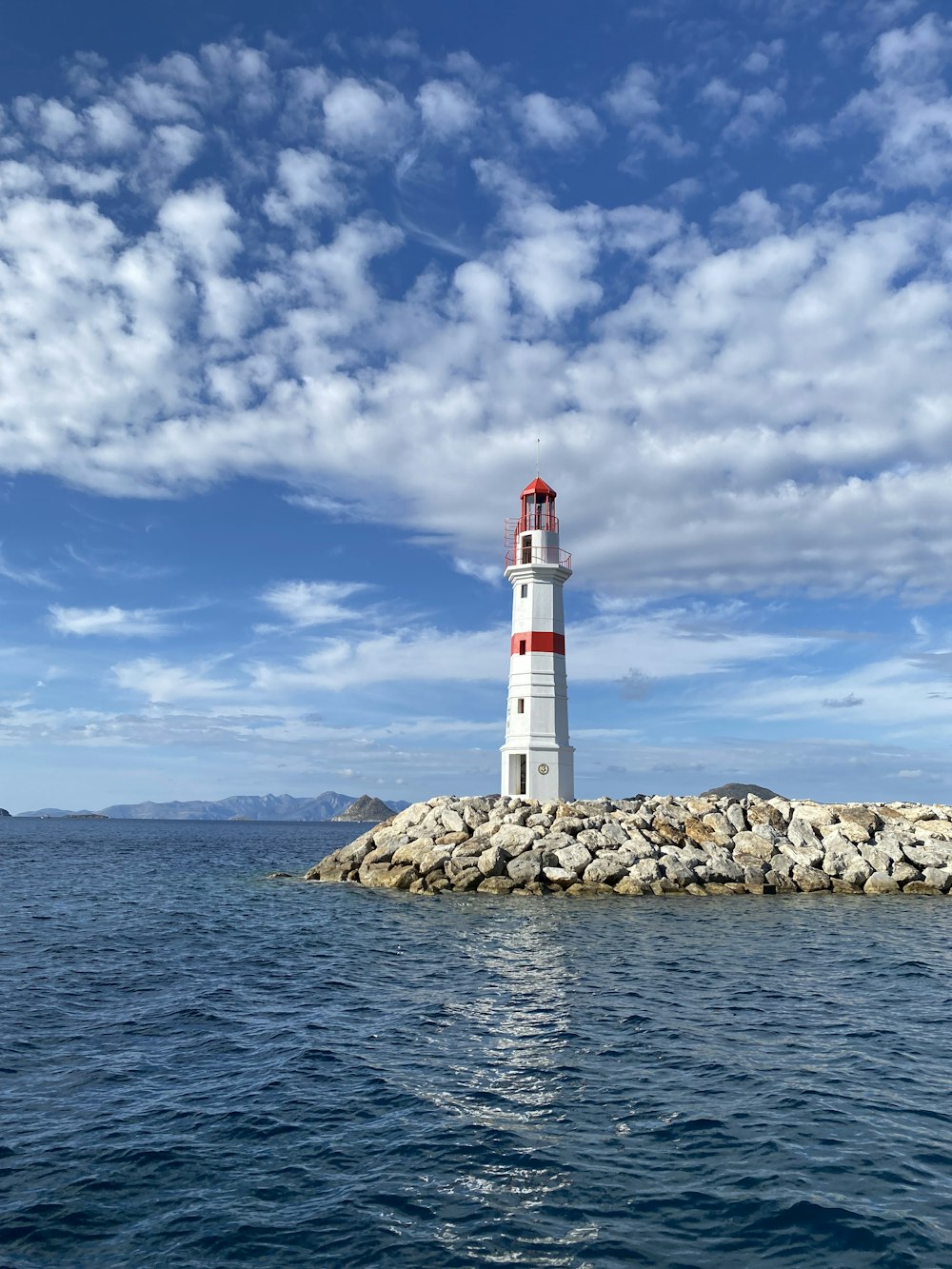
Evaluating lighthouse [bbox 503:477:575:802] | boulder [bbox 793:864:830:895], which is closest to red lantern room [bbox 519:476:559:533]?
lighthouse [bbox 503:477:575:802]

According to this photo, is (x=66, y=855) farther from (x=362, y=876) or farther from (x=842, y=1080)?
(x=842, y=1080)

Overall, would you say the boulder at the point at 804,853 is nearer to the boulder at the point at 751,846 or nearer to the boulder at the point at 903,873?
Result: the boulder at the point at 751,846

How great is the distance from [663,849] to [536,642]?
11447 millimetres

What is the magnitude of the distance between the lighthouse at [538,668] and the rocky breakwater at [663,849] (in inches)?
77.4

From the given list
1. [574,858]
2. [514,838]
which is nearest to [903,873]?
[574,858]

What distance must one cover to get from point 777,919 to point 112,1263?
930 inches

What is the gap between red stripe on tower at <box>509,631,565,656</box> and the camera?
42156 millimetres

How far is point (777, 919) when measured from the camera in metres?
27.8

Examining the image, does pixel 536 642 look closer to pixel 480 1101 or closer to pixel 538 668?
pixel 538 668

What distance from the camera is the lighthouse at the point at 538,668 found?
4175 cm

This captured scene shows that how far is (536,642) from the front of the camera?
138 feet

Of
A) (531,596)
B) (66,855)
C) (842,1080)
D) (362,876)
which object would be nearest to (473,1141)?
(842,1080)

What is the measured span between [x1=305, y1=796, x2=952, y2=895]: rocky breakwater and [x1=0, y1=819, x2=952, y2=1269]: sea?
9.37m

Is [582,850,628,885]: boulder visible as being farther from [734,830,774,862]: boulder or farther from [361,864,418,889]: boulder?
[361,864,418,889]: boulder
